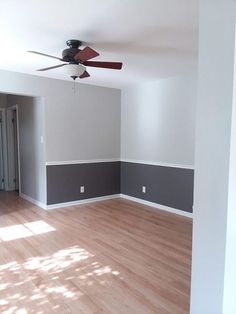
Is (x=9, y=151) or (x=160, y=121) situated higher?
(x=160, y=121)

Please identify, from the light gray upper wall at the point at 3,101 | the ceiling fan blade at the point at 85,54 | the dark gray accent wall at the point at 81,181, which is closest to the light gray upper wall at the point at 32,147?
the dark gray accent wall at the point at 81,181

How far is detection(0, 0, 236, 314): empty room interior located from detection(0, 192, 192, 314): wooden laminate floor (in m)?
0.01

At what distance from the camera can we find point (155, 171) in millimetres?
4691

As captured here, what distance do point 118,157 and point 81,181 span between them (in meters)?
1.04

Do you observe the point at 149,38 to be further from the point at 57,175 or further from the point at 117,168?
the point at 117,168

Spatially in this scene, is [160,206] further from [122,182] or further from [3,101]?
[3,101]

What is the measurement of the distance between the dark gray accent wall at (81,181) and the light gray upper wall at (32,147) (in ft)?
0.58

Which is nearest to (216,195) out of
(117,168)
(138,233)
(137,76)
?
(138,233)

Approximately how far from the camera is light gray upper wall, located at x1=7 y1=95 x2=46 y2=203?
15.1 feet

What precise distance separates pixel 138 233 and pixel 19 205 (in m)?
2.56

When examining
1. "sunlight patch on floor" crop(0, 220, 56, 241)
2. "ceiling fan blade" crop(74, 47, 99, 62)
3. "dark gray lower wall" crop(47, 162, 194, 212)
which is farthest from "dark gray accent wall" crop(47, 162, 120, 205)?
"ceiling fan blade" crop(74, 47, 99, 62)

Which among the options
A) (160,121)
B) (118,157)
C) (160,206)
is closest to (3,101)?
(118,157)

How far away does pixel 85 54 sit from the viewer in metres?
2.49

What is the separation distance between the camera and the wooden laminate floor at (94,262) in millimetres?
1981
